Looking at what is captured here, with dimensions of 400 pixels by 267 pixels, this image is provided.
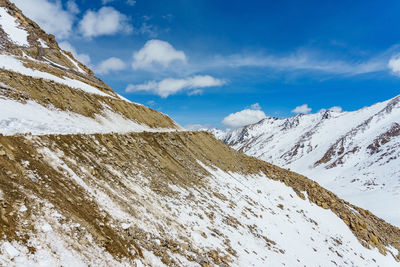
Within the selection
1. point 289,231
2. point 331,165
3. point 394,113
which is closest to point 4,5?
point 289,231

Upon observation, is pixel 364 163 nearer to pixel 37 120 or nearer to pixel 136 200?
pixel 136 200

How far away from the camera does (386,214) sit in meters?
65.6

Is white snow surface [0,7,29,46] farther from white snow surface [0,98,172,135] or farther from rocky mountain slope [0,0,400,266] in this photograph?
white snow surface [0,98,172,135]

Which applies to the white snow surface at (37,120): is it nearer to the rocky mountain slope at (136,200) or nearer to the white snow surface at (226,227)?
the rocky mountain slope at (136,200)

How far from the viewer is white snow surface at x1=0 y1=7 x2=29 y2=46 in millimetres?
51969

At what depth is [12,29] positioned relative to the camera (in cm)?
5619

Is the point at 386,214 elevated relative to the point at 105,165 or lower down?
elevated

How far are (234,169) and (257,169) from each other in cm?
606

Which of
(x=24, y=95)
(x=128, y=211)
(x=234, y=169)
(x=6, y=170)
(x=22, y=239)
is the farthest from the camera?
(x=234, y=169)

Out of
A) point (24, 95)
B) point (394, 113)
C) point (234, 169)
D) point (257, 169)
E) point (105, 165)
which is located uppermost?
point (394, 113)

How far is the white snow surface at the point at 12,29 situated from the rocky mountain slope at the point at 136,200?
117ft

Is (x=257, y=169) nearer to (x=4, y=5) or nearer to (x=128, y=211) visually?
(x=128, y=211)

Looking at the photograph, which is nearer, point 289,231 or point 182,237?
point 182,237

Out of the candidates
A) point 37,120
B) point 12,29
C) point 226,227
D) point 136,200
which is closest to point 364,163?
point 226,227
